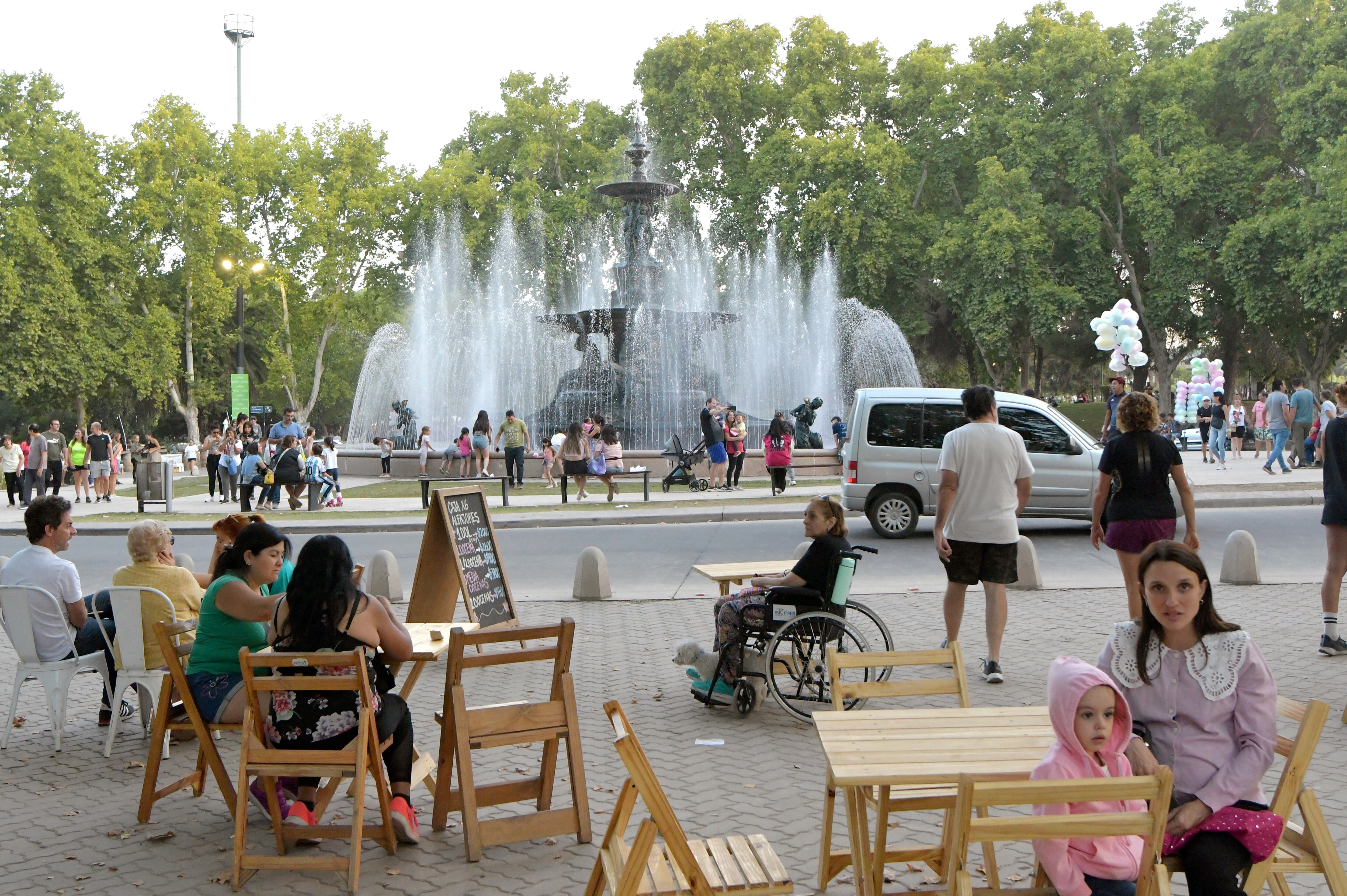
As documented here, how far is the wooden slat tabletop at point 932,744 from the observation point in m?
3.50

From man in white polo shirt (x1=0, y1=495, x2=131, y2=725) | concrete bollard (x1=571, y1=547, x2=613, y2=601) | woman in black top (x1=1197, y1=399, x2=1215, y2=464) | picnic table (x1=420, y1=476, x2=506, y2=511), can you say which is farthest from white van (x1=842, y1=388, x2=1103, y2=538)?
woman in black top (x1=1197, y1=399, x2=1215, y2=464)

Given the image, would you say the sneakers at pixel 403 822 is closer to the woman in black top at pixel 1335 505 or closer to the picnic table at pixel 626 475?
the woman in black top at pixel 1335 505

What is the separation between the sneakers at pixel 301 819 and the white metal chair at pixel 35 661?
94.1 inches

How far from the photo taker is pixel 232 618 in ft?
18.1

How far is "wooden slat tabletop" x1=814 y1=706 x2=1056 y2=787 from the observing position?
3.50 meters

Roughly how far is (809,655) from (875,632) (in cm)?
121

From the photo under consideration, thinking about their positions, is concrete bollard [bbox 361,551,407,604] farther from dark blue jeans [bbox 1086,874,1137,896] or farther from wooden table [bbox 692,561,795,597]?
dark blue jeans [bbox 1086,874,1137,896]

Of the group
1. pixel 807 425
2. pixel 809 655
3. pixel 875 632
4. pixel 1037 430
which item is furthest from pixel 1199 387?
pixel 809 655

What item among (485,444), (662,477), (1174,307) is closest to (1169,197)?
(1174,307)

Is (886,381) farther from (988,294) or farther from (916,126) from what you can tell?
(916,126)

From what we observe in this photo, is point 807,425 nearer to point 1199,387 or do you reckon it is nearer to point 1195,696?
point 1199,387

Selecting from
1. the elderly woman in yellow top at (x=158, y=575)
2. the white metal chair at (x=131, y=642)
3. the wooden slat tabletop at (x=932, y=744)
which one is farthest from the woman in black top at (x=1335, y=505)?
the white metal chair at (x=131, y=642)

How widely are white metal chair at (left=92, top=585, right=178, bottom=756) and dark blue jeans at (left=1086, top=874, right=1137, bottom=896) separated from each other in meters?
4.78

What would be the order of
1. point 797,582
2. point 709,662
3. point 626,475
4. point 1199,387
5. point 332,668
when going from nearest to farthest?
point 332,668, point 797,582, point 709,662, point 626,475, point 1199,387
